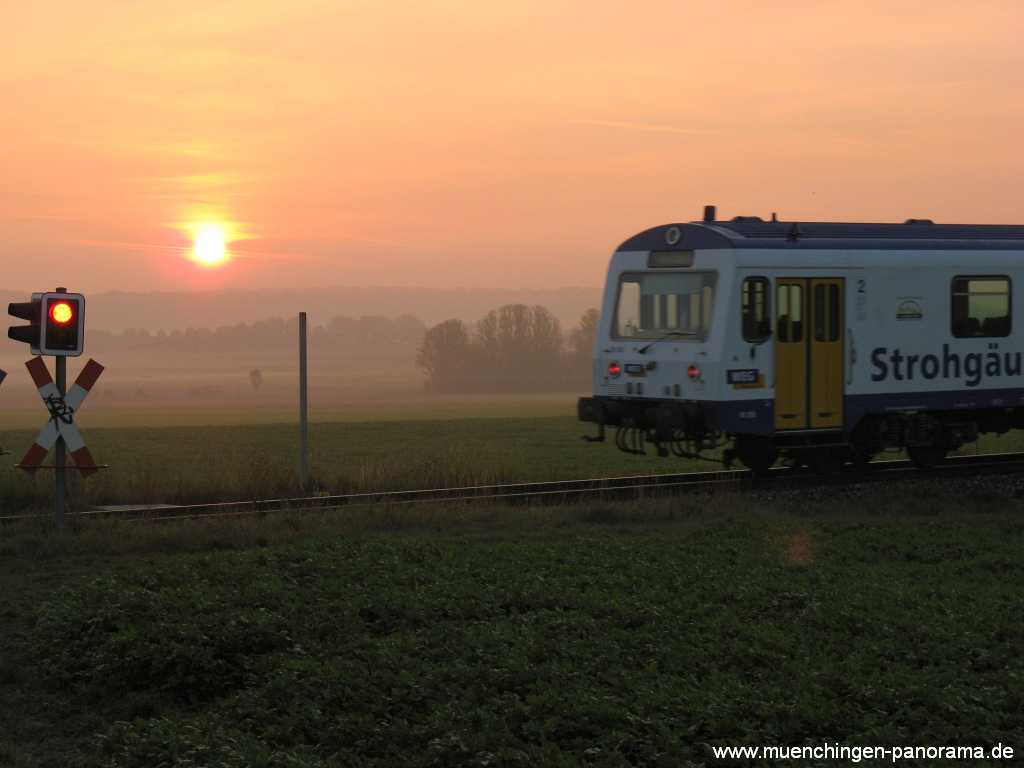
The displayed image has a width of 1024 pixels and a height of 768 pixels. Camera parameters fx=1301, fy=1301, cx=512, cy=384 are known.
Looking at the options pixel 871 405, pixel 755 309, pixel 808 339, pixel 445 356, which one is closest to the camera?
pixel 755 309

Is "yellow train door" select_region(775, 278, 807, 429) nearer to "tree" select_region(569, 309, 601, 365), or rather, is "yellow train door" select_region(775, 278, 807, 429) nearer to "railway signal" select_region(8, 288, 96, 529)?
"railway signal" select_region(8, 288, 96, 529)

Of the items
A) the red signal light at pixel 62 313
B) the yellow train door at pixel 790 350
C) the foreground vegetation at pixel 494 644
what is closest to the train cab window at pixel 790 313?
the yellow train door at pixel 790 350

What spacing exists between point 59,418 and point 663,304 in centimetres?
814

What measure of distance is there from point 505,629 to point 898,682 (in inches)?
107

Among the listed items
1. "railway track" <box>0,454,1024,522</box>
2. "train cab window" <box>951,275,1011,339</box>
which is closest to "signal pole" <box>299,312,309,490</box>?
"railway track" <box>0,454,1024,522</box>

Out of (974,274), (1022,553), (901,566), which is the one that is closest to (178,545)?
(901,566)

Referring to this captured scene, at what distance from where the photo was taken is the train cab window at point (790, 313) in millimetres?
17359

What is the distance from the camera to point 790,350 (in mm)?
17453

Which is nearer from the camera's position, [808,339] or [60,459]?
[60,459]

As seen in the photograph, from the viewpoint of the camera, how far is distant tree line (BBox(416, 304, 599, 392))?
300ft

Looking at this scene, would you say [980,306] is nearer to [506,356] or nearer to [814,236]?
[814,236]

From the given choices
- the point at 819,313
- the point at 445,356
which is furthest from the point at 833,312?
the point at 445,356

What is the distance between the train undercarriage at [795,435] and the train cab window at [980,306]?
131 centimetres

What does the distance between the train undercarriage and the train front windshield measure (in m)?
1.01
